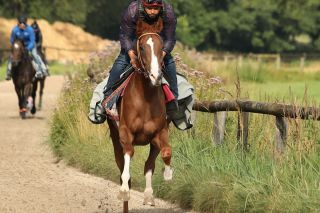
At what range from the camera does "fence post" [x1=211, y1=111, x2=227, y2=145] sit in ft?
38.0

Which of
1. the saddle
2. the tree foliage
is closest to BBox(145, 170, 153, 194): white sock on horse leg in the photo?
the saddle

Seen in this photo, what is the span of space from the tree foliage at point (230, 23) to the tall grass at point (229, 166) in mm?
77902

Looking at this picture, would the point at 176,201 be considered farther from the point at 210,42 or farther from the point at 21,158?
the point at 210,42

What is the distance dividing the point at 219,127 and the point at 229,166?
1.24m

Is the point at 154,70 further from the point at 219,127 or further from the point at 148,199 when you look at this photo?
the point at 219,127

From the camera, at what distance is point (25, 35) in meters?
23.8

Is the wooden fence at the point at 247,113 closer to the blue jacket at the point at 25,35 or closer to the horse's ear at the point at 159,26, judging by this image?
the horse's ear at the point at 159,26

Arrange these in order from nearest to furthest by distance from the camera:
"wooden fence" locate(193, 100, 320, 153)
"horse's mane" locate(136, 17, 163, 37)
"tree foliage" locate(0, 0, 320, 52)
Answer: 1. "horse's mane" locate(136, 17, 163, 37)
2. "wooden fence" locate(193, 100, 320, 153)
3. "tree foliage" locate(0, 0, 320, 52)

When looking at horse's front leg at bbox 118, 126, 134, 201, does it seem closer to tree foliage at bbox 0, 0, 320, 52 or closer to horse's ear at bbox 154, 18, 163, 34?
horse's ear at bbox 154, 18, 163, 34

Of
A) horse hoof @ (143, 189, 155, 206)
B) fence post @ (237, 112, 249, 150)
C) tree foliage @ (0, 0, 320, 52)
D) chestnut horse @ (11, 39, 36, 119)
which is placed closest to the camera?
horse hoof @ (143, 189, 155, 206)

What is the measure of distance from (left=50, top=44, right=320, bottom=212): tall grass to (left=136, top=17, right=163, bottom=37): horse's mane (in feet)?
6.16

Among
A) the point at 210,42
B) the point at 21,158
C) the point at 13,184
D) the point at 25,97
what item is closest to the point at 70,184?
the point at 13,184

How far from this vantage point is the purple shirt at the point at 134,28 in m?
9.30

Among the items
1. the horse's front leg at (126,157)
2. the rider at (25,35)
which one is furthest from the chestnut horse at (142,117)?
the rider at (25,35)
